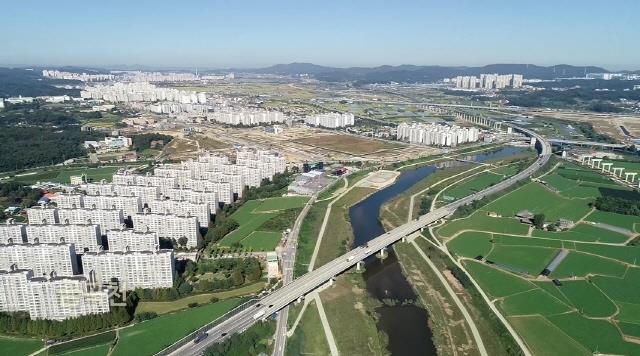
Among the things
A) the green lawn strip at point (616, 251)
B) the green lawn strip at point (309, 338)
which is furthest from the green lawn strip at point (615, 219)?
the green lawn strip at point (309, 338)

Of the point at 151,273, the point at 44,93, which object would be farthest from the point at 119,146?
the point at 44,93

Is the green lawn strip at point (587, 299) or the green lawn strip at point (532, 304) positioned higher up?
the green lawn strip at point (587, 299)

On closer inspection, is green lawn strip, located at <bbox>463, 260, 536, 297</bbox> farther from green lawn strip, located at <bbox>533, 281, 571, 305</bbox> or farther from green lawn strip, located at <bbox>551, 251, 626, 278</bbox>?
green lawn strip, located at <bbox>551, 251, 626, 278</bbox>

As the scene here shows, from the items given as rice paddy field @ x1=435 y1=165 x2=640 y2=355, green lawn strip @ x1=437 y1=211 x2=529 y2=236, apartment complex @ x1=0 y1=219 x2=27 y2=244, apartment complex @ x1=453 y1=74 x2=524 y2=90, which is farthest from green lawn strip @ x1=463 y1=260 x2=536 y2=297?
apartment complex @ x1=453 y1=74 x2=524 y2=90

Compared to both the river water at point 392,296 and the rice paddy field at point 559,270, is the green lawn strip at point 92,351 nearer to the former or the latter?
the river water at point 392,296

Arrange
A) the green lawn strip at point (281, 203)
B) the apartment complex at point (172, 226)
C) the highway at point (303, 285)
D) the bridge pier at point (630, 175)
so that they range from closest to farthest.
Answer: the highway at point (303, 285) → the apartment complex at point (172, 226) → the green lawn strip at point (281, 203) → the bridge pier at point (630, 175)

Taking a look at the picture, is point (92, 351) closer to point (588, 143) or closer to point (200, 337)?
point (200, 337)
